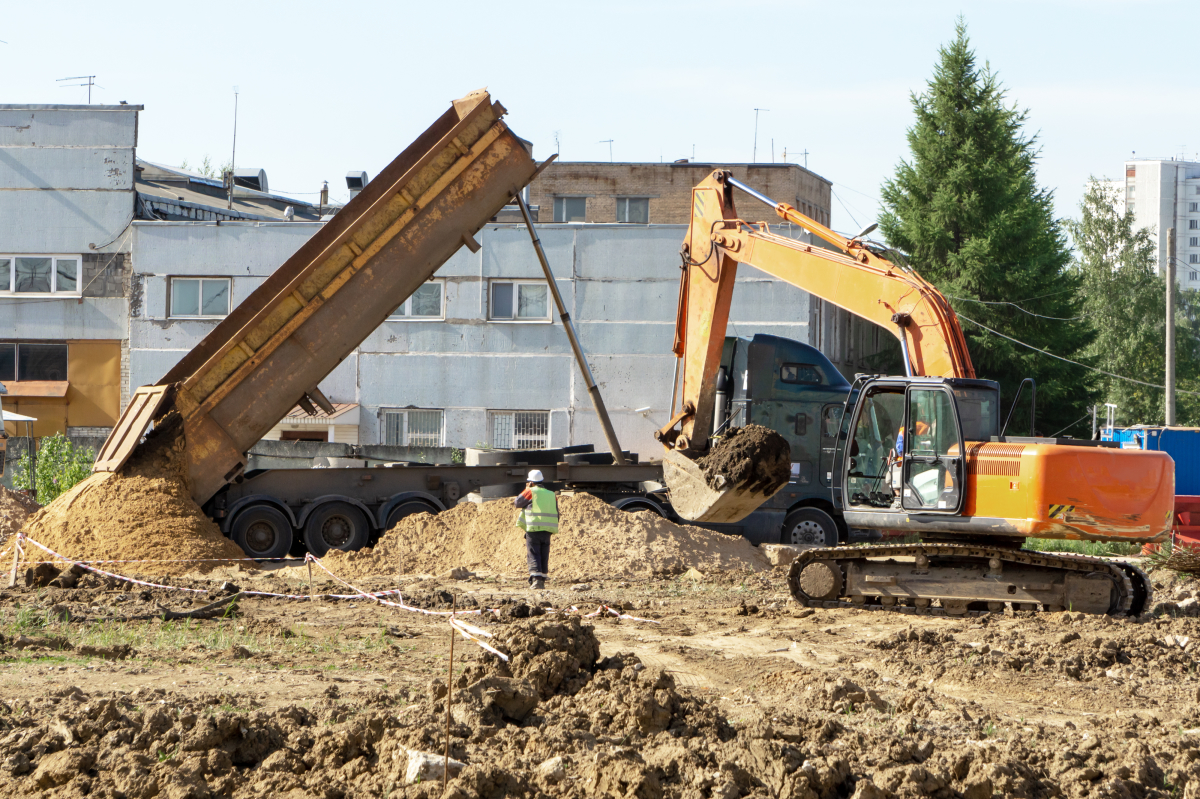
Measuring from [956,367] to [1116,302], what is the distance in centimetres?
4285

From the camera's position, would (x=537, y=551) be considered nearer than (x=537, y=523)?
No

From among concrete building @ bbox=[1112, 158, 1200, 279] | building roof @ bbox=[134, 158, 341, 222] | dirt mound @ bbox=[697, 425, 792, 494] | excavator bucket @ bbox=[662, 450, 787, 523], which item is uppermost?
concrete building @ bbox=[1112, 158, 1200, 279]

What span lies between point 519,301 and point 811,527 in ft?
35.0

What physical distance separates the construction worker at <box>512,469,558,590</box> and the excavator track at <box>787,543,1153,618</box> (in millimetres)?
3297

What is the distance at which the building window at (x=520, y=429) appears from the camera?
26594 mm

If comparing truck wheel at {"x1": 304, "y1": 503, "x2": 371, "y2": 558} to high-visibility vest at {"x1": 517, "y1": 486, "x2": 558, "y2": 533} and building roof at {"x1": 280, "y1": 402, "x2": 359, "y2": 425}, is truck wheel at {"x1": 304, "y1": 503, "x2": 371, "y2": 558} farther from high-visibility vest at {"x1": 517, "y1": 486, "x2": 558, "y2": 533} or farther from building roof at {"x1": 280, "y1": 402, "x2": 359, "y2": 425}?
building roof at {"x1": 280, "y1": 402, "x2": 359, "y2": 425}

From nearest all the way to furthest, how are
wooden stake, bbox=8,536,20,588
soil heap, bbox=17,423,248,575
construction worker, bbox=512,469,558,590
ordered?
wooden stake, bbox=8,536,20,588
construction worker, bbox=512,469,558,590
soil heap, bbox=17,423,248,575

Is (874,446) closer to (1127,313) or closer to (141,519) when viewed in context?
(141,519)

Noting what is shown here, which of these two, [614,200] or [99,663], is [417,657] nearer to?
[99,663]

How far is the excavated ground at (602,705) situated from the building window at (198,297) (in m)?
16.1

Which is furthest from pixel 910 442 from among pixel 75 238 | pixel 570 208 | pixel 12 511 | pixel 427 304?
pixel 570 208

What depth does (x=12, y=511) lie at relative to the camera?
1738 centimetres

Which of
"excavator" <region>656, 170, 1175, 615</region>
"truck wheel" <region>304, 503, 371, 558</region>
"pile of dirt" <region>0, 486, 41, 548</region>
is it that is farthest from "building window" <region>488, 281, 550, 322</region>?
"excavator" <region>656, 170, 1175, 615</region>

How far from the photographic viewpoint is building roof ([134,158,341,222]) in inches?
1169
